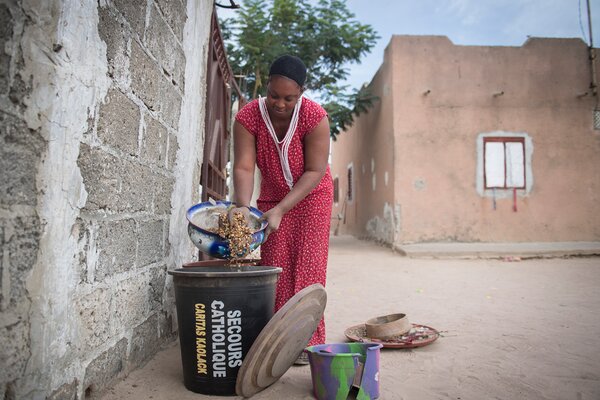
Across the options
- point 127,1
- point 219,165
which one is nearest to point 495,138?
point 219,165

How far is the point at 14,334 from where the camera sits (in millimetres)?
1272

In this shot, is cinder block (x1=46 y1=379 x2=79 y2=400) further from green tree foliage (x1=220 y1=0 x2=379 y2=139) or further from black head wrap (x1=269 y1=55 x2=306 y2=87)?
green tree foliage (x1=220 y1=0 x2=379 y2=139)

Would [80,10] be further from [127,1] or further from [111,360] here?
[111,360]

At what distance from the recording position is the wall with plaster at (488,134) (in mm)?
9602

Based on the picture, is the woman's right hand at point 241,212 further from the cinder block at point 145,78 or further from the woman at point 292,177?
the cinder block at point 145,78

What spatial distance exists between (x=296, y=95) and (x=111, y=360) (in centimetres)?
149

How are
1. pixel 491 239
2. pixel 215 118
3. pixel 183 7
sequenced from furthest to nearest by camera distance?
pixel 491 239, pixel 215 118, pixel 183 7

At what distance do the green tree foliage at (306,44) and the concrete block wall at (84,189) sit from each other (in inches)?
279

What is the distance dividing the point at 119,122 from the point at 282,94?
2.61 ft

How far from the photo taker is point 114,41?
5.97ft

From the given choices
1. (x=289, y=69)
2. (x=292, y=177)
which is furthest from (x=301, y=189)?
(x=289, y=69)

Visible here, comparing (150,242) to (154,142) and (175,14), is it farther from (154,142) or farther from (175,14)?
(175,14)

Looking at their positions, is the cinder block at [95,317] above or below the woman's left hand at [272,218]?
below

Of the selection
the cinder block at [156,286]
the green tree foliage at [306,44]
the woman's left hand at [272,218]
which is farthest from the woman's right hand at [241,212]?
the green tree foliage at [306,44]
